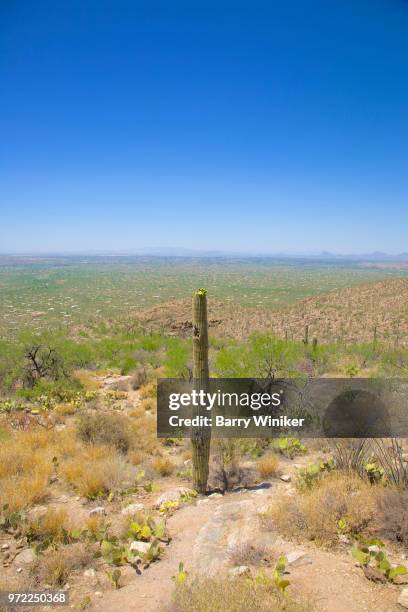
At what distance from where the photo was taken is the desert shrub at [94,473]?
592 cm

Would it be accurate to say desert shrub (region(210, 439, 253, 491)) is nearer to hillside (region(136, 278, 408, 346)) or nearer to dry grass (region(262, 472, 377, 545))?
dry grass (region(262, 472, 377, 545))

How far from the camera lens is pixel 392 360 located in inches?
534

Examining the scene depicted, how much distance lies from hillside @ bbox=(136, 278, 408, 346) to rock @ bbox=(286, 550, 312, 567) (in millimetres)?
19041

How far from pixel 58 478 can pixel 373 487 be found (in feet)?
17.5

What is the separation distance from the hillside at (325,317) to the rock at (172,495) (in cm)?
1749

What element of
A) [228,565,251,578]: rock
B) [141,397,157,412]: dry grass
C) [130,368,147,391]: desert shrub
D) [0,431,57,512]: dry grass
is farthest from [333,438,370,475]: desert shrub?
[130,368,147,391]: desert shrub

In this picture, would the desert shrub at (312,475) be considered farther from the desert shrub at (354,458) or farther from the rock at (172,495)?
the rock at (172,495)

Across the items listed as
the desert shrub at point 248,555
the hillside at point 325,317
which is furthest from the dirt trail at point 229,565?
the hillside at point 325,317

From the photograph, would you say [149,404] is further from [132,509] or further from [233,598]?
[233,598]

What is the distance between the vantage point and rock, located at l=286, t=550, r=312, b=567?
3.71 meters

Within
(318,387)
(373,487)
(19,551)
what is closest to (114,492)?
(19,551)

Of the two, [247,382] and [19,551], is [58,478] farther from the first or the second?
[247,382]

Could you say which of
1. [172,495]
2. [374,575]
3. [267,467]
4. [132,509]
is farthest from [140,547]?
[267,467]

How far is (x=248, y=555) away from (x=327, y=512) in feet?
3.63
